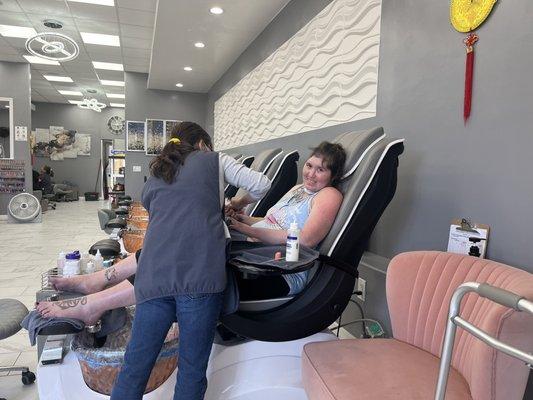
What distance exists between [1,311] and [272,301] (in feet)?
3.92

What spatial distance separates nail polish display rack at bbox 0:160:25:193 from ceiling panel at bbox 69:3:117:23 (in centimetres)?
380

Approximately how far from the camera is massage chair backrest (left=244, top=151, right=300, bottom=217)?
2.96 m

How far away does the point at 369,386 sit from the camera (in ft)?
3.68

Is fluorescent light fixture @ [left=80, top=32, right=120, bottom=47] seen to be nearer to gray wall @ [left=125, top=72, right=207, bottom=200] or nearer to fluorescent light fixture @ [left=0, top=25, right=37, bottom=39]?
fluorescent light fixture @ [left=0, top=25, right=37, bottom=39]

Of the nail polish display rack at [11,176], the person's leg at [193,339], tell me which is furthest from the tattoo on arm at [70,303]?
the nail polish display rack at [11,176]

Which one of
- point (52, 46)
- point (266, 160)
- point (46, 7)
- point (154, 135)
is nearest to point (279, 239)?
point (266, 160)

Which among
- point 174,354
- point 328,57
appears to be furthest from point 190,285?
point 328,57

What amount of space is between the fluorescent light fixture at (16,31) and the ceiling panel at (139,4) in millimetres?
2291

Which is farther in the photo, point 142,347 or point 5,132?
point 5,132

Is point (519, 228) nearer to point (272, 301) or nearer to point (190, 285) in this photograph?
point (272, 301)

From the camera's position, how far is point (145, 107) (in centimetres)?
782

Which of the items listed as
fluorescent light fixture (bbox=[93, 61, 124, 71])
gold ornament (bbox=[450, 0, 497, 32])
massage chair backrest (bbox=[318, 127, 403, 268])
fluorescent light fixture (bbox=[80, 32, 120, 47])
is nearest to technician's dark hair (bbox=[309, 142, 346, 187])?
massage chair backrest (bbox=[318, 127, 403, 268])

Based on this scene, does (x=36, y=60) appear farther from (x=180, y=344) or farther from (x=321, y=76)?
(x=180, y=344)

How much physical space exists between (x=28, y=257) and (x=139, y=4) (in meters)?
3.21
